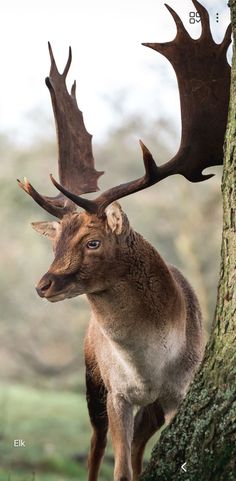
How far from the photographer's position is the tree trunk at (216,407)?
590 cm

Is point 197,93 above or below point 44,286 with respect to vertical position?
above

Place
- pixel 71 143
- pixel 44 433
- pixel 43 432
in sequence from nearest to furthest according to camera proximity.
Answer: pixel 71 143 < pixel 44 433 < pixel 43 432

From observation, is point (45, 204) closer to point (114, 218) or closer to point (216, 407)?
point (114, 218)

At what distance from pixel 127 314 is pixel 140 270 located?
27 centimetres

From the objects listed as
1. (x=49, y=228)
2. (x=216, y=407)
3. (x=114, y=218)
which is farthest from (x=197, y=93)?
(x=216, y=407)

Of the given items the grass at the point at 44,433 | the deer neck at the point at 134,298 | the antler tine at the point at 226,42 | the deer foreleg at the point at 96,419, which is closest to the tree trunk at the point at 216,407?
the antler tine at the point at 226,42

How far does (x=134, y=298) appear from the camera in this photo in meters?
7.56

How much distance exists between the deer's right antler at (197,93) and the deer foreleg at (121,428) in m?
1.23

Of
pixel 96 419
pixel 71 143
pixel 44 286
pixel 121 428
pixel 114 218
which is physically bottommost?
pixel 96 419

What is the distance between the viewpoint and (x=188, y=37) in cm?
752

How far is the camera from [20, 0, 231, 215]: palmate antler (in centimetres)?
748

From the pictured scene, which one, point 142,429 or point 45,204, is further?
point 142,429

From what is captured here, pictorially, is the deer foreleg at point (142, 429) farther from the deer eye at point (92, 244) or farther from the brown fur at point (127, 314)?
the deer eye at point (92, 244)

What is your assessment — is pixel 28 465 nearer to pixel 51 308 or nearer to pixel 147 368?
pixel 51 308
